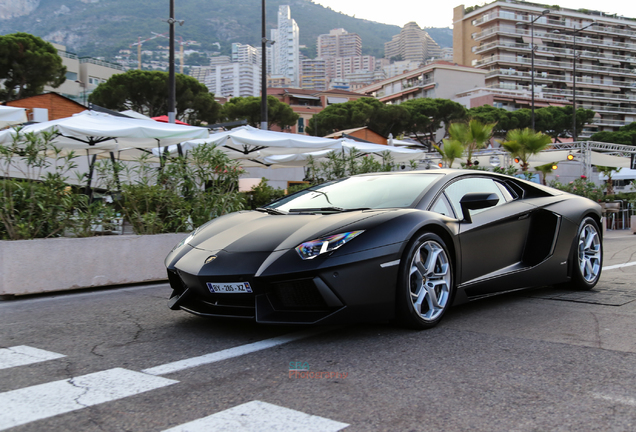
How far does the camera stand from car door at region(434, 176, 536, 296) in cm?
424

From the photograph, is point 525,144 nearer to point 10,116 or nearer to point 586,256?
point 586,256

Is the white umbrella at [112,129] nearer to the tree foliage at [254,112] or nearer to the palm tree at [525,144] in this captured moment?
the palm tree at [525,144]

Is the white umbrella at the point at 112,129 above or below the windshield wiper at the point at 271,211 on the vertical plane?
above

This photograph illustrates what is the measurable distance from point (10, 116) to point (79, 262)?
4.71 m

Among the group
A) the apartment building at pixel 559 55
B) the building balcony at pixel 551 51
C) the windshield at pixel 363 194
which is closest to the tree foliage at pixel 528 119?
the apartment building at pixel 559 55

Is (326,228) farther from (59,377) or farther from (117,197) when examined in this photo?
(117,197)

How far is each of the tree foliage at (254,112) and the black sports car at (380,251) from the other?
165 ft

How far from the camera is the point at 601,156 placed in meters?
23.5

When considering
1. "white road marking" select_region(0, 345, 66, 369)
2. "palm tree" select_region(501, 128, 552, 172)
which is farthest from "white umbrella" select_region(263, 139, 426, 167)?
"white road marking" select_region(0, 345, 66, 369)

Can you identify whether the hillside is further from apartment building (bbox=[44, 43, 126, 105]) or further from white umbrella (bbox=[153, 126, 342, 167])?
white umbrella (bbox=[153, 126, 342, 167])

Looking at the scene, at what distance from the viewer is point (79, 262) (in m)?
6.18

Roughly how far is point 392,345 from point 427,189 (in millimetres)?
1345

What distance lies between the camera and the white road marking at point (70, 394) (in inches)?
96.1

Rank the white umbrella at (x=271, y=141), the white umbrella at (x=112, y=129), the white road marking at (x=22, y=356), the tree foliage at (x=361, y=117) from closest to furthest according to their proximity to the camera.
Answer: the white road marking at (x=22, y=356) < the white umbrella at (x=112, y=129) < the white umbrella at (x=271, y=141) < the tree foliage at (x=361, y=117)
